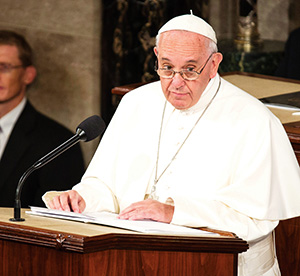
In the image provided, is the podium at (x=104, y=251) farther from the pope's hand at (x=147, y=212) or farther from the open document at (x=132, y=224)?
the pope's hand at (x=147, y=212)

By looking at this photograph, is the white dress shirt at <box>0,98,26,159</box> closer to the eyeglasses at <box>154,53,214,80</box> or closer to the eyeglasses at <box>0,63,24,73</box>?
the eyeglasses at <box>0,63,24,73</box>

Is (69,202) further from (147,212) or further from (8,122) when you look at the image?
(8,122)

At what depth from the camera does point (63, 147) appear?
11.0 feet

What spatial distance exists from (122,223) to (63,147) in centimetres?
36

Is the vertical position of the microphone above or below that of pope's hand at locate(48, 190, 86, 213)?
above

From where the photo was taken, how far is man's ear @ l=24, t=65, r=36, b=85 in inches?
268

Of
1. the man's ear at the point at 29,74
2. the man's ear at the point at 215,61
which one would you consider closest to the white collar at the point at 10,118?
the man's ear at the point at 29,74

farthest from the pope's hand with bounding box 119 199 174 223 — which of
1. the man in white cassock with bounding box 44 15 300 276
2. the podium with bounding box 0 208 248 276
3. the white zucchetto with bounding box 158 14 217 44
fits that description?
the white zucchetto with bounding box 158 14 217 44

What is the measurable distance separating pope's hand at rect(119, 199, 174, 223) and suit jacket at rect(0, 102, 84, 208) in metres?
3.05

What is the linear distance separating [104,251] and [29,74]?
13.0 feet

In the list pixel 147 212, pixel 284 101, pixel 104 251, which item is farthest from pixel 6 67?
pixel 104 251

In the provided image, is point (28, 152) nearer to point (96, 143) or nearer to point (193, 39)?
point (96, 143)

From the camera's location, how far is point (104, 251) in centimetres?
305

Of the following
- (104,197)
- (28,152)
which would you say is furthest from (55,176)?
(104,197)
